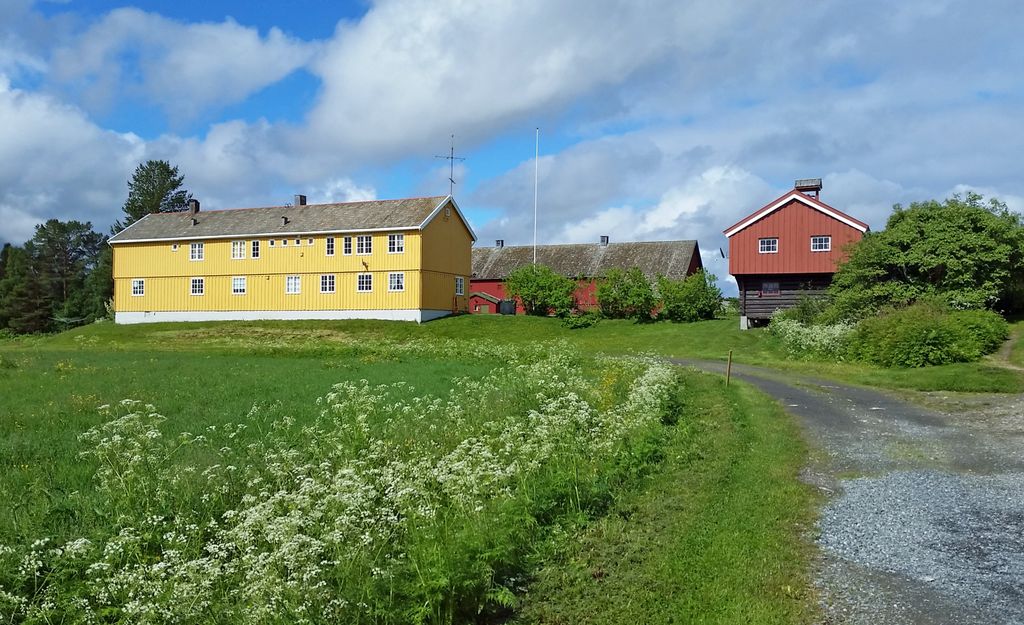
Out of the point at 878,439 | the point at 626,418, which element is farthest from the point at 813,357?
the point at 626,418

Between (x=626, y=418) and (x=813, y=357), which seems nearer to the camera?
(x=626, y=418)

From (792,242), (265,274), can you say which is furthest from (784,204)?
(265,274)

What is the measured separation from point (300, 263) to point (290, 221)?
11.3ft

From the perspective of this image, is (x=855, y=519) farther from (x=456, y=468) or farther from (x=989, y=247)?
(x=989, y=247)

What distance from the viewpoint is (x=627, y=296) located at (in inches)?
1809

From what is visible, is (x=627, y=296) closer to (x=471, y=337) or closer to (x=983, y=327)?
(x=471, y=337)

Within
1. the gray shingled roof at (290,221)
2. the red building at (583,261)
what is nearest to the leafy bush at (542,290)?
the red building at (583,261)

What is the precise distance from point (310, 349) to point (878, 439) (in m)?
24.1

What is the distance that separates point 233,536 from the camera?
6148mm

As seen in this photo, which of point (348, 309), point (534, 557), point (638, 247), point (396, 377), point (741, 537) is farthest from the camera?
point (638, 247)

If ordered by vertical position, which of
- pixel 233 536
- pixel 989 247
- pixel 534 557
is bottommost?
pixel 534 557

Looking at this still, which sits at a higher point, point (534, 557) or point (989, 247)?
point (989, 247)

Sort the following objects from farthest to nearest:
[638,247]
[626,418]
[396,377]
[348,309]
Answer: [638,247], [348,309], [396,377], [626,418]

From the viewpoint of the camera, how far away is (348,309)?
46594 mm
